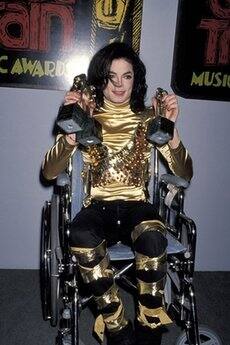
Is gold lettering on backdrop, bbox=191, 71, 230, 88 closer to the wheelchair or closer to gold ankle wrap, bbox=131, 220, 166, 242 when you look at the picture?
the wheelchair

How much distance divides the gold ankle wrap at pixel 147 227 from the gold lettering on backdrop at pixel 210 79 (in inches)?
41.7

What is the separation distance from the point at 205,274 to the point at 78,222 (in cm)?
133

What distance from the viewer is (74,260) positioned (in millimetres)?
1619

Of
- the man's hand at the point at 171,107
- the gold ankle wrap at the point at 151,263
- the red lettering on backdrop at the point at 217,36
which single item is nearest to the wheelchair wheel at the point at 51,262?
the gold ankle wrap at the point at 151,263

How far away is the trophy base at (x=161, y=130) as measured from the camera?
5.08 feet

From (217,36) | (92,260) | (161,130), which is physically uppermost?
(217,36)

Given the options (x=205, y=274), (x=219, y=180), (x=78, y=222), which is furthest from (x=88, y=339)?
(x=219, y=180)

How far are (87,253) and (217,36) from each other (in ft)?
4.80

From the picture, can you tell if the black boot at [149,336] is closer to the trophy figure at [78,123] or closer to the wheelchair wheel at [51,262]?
the wheelchair wheel at [51,262]

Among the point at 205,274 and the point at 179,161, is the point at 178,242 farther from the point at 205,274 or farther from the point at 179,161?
the point at 205,274

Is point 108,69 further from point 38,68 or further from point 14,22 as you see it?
point 14,22

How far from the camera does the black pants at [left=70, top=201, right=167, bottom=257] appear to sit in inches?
62.0

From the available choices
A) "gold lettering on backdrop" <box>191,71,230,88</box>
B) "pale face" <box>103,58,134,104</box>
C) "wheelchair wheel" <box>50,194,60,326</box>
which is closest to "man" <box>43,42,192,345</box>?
"pale face" <box>103,58,134,104</box>

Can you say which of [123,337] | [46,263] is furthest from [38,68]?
[123,337]
